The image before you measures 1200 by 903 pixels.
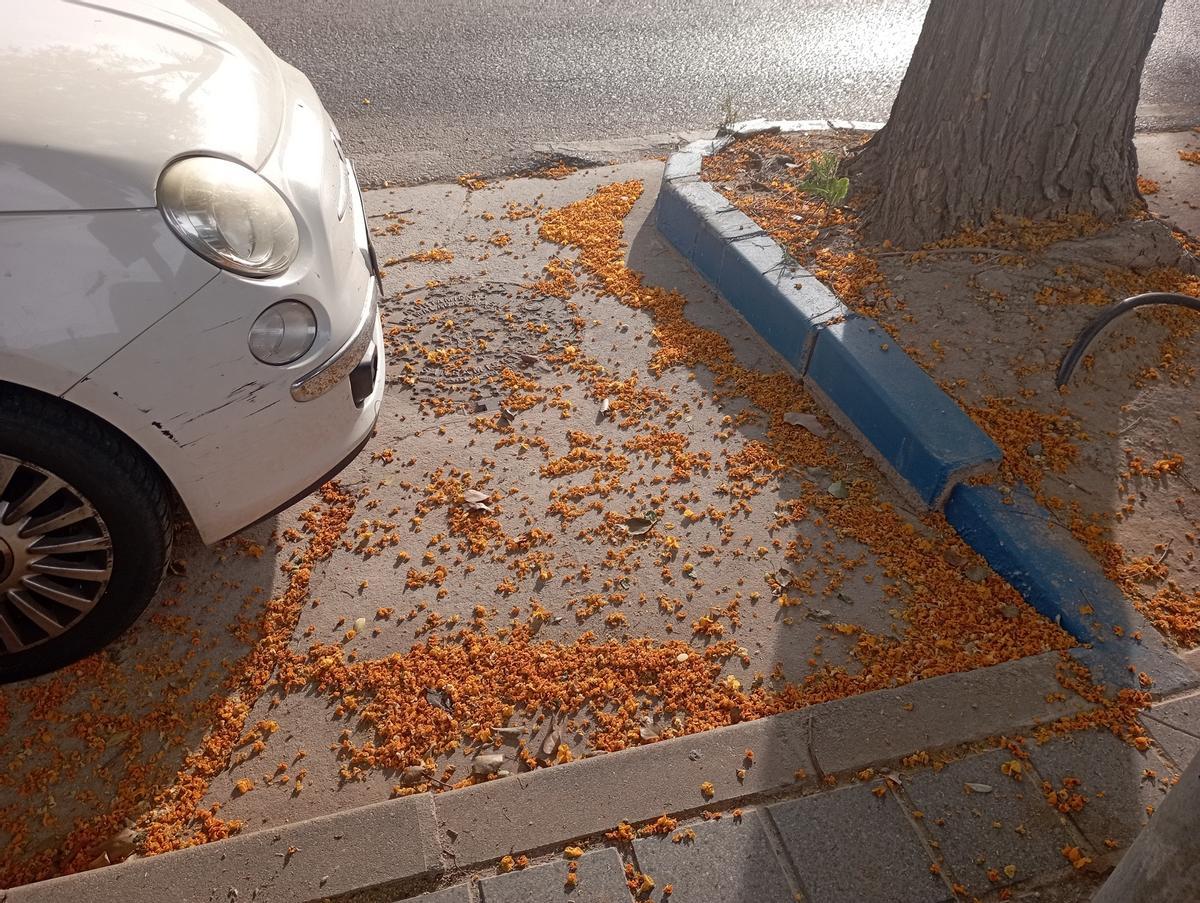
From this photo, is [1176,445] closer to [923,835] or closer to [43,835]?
[923,835]

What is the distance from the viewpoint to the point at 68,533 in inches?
97.2

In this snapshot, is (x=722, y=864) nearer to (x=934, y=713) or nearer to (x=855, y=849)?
(x=855, y=849)

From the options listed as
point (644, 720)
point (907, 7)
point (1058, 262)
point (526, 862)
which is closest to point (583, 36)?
point (907, 7)

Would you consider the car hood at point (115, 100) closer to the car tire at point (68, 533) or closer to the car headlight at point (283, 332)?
the car headlight at point (283, 332)

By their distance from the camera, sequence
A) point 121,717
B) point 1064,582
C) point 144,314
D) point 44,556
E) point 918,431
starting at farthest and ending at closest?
point 918,431 → point 1064,582 → point 121,717 → point 44,556 → point 144,314

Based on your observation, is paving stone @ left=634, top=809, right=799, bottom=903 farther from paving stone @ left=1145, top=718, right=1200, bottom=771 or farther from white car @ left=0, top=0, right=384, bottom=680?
white car @ left=0, top=0, right=384, bottom=680

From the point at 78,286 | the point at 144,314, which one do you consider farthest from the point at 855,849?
the point at 78,286

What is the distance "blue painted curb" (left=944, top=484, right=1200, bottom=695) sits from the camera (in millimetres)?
2605

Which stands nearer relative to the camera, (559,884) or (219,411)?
(559,884)

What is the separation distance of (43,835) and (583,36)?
6980 millimetres

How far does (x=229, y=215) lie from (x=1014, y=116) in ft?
11.8

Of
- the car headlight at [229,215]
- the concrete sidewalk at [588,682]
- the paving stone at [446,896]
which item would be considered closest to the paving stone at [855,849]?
the concrete sidewalk at [588,682]

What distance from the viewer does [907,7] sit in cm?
798

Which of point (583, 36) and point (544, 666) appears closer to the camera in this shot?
point (544, 666)
